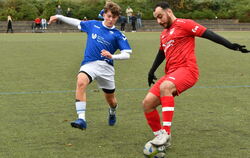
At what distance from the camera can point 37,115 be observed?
806cm

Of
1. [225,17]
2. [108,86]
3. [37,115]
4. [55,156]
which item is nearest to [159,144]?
[55,156]

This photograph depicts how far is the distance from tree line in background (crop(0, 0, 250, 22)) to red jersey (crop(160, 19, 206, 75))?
161ft

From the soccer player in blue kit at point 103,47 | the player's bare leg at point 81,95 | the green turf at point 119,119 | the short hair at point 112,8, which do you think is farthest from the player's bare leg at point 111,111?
the short hair at point 112,8

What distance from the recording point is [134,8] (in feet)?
198

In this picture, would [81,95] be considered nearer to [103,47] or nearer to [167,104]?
[103,47]

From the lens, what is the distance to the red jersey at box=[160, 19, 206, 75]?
19.5ft

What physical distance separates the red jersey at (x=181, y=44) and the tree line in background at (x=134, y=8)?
49.0m

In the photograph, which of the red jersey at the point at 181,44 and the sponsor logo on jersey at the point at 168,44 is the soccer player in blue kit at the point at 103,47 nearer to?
the sponsor logo on jersey at the point at 168,44

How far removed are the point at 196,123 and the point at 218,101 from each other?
2.06 metres

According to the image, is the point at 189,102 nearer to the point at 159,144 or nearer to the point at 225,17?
the point at 159,144

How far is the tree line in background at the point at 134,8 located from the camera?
5556cm

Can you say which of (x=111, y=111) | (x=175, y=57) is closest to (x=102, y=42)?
(x=111, y=111)

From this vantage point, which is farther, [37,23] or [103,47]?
[37,23]

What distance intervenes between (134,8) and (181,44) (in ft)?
180
